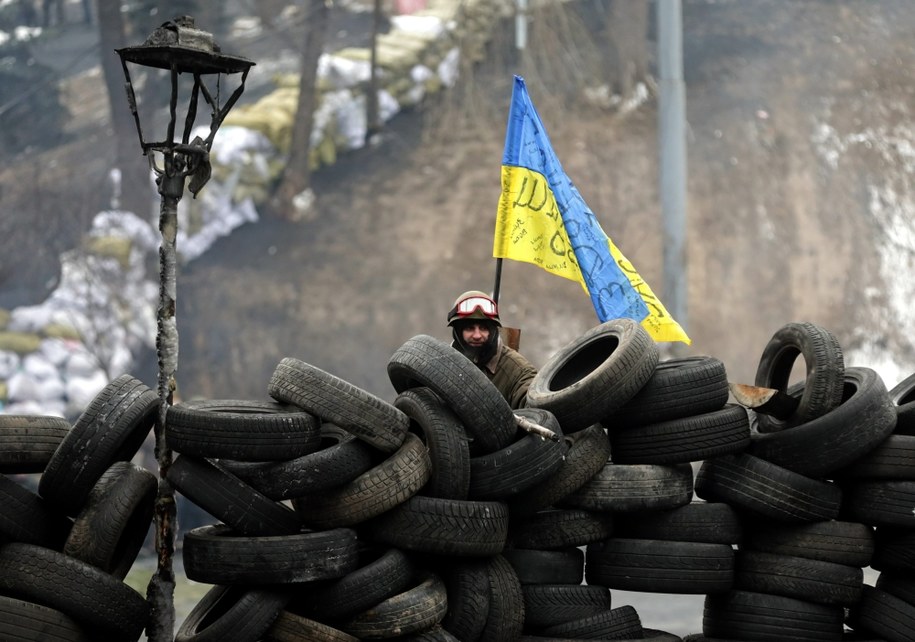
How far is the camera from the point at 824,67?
21.2 meters

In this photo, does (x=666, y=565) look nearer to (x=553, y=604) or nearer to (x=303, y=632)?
(x=553, y=604)

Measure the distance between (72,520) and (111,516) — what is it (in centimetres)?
27

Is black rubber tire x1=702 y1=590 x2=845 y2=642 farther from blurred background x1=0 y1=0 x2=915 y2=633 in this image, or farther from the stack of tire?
blurred background x1=0 y1=0 x2=915 y2=633

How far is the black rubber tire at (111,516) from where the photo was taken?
4848 mm

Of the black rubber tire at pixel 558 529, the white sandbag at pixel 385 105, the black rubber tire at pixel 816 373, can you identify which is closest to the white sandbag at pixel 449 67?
the white sandbag at pixel 385 105

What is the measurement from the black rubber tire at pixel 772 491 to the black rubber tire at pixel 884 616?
480 millimetres

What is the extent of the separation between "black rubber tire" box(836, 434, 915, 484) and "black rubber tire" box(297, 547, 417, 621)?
94.1 inches

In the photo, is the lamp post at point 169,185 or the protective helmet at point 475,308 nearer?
the lamp post at point 169,185

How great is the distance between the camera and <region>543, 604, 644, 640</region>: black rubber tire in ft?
17.9

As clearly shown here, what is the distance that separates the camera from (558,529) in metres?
5.52

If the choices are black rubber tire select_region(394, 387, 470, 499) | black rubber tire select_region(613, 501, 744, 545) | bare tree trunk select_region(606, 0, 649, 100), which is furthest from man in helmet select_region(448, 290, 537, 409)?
bare tree trunk select_region(606, 0, 649, 100)

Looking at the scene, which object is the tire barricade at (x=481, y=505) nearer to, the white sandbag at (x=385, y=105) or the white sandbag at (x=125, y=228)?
the white sandbag at (x=125, y=228)

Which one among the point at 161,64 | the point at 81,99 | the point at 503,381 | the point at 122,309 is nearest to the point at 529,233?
the point at 503,381

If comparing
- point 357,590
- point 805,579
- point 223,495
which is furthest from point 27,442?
point 805,579
